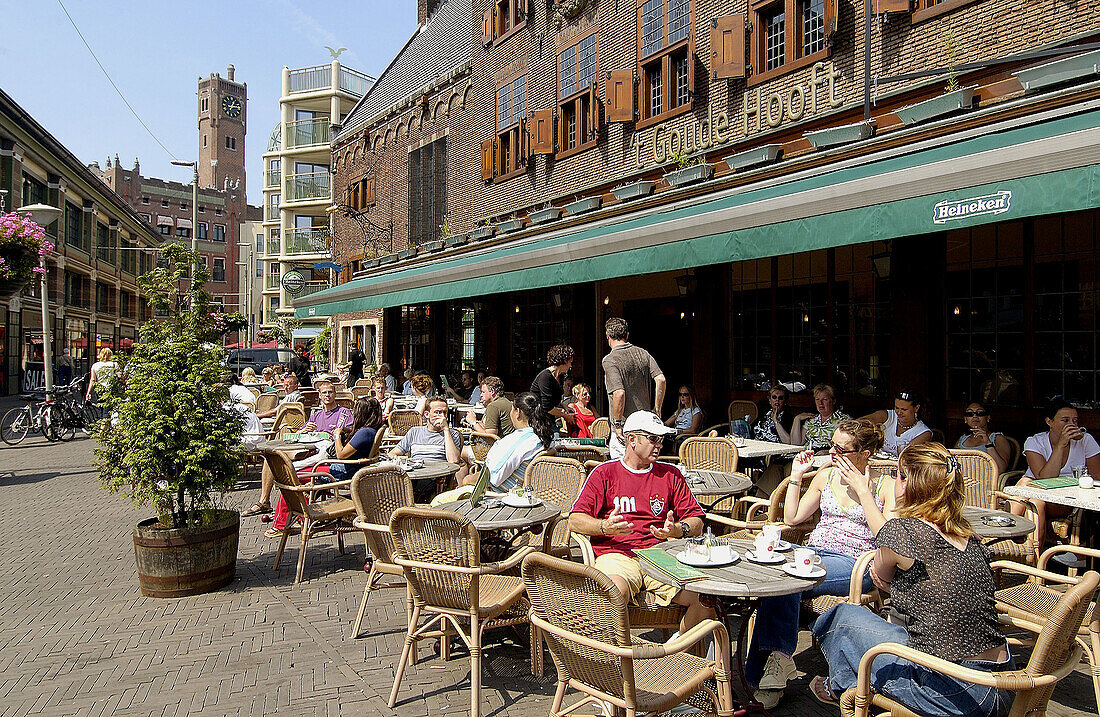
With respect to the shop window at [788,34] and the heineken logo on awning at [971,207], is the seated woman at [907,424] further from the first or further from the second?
the shop window at [788,34]

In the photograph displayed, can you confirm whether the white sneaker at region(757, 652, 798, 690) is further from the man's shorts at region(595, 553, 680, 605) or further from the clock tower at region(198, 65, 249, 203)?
the clock tower at region(198, 65, 249, 203)

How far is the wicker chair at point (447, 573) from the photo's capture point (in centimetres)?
376

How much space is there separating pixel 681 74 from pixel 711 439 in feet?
25.9

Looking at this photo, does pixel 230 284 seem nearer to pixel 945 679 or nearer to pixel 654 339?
pixel 654 339

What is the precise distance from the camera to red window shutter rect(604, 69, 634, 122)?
43.2 ft

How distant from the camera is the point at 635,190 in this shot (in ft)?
40.8

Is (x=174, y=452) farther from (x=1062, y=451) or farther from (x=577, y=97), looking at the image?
(x=577, y=97)

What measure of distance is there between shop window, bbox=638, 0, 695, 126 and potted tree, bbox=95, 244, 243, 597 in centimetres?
892

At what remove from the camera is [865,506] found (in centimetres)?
370

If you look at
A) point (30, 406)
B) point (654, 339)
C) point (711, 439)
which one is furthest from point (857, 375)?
point (30, 406)

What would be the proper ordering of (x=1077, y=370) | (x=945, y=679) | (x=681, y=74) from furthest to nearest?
(x=681, y=74), (x=1077, y=370), (x=945, y=679)

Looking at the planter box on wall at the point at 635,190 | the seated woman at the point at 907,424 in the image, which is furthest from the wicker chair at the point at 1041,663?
the planter box on wall at the point at 635,190

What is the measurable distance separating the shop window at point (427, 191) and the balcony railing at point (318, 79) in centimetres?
2691

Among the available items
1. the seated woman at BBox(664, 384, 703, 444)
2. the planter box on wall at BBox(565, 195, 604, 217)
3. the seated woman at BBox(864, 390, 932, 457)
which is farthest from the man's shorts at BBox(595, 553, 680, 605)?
the planter box on wall at BBox(565, 195, 604, 217)
